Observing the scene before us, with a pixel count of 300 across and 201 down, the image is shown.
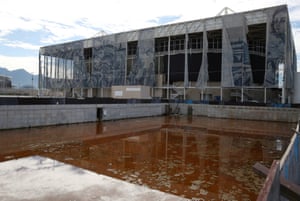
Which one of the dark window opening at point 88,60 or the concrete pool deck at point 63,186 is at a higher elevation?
the dark window opening at point 88,60

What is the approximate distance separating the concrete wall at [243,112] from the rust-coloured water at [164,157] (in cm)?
904

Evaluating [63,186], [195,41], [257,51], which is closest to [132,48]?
[195,41]

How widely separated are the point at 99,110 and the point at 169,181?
13.6m

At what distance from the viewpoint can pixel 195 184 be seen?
5.71m

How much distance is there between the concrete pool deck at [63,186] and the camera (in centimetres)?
469

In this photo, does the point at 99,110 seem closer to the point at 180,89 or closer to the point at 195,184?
the point at 195,184

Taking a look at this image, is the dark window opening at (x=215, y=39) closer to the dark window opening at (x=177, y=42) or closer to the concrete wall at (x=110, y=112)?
the dark window opening at (x=177, y=42)

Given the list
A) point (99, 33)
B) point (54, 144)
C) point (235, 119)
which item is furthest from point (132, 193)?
point (99, 33)

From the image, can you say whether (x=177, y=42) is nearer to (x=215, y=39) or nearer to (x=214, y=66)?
(x=215, y=39)

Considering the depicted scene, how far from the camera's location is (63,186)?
17.2 feet

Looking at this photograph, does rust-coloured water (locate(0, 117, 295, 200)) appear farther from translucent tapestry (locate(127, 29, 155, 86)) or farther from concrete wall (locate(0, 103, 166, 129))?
translucent tapestry (locate(127, 29, 155, 86))

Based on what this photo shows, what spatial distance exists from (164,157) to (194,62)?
29800 millimetres

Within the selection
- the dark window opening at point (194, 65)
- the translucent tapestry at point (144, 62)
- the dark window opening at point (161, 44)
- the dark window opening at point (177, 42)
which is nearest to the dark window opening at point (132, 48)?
the dark window opening at point (161, 44)

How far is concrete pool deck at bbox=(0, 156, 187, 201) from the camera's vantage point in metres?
4.69
